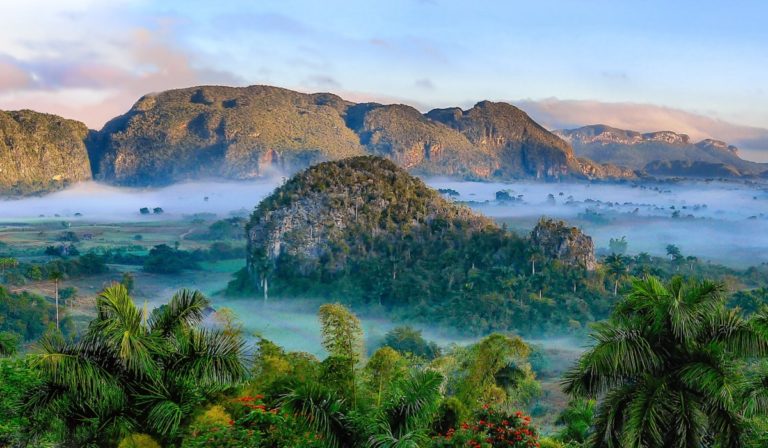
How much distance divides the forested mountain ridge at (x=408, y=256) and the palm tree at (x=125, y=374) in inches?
1924

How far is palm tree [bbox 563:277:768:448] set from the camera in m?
8.91

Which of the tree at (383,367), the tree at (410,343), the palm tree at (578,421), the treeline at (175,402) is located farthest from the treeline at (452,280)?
the treeline at (175,402)

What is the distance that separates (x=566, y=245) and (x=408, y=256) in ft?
50.3

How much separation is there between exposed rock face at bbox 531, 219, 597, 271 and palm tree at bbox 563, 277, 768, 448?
5690 centimetres

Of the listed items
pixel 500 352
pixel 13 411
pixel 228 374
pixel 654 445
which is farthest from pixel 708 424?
pixel 500 352

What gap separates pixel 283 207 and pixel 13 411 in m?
63.3

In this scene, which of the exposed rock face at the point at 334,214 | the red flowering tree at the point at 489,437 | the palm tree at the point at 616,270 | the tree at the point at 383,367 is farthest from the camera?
the exposed rock face at the point at 334,214

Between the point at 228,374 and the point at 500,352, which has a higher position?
the point at 228,374

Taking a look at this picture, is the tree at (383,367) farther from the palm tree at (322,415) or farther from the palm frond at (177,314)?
the palm tree at (322,415)

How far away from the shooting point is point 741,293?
190 ft

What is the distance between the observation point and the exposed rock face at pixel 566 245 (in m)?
65.1

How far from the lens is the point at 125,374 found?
1007 centimetres

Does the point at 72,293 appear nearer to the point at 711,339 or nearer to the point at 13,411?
the point at 13,411

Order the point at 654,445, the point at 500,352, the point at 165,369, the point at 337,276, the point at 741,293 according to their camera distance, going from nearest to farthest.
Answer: the point at 654,445 → the point at 165,369 → the point at 500,352 → the point at 741,293 → the point at 337,276
